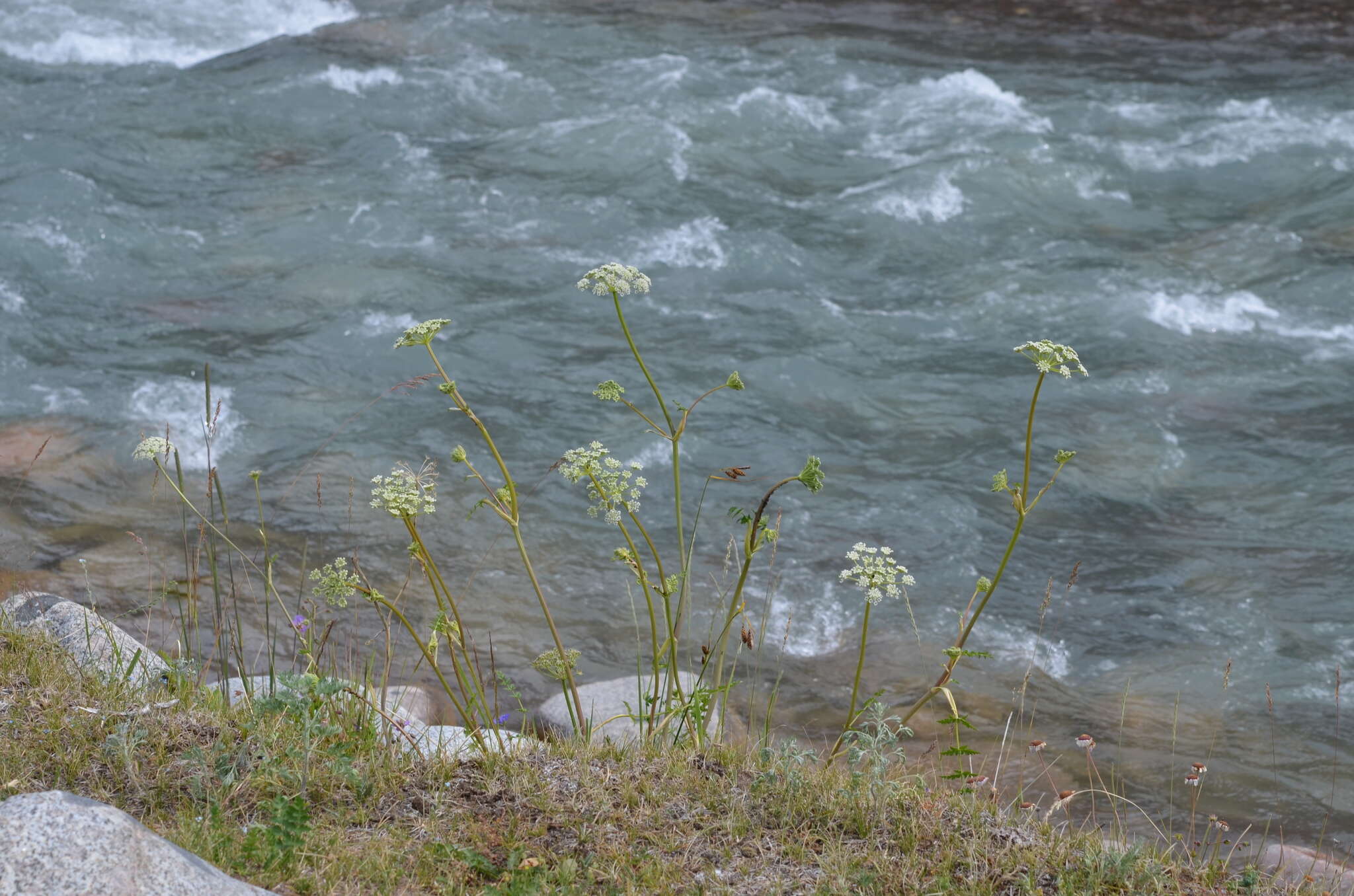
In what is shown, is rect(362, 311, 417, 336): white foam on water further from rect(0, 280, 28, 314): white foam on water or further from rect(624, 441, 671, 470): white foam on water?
rect(0, 280, 28, 314): white foam on water

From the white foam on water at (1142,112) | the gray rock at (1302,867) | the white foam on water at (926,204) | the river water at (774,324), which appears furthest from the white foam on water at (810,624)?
the white foam on water at (1142,112)

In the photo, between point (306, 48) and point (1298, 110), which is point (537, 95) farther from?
point (1298, 110)

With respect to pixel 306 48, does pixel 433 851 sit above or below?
below

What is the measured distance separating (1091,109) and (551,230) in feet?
17.5

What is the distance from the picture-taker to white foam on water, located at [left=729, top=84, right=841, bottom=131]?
10836mm

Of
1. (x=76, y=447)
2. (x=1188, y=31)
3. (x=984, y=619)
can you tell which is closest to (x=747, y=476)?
(x=984, y=619)

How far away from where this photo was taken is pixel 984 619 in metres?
5.64

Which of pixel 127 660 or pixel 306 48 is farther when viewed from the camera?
pixel 306 48

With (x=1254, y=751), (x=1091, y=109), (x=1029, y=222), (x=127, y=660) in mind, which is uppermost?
(x=1091, y=109)

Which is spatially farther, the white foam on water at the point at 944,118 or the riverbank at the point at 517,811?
the white foam on water at the point at 944,118

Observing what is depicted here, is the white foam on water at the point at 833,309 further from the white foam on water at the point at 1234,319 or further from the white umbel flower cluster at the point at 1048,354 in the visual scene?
the white umbel flower cluster at the point at 1048,354

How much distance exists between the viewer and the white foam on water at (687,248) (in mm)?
8555

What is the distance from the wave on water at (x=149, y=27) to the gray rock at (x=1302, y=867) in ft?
38.5

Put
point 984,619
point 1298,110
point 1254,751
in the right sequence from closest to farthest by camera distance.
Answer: point 1254,751, point 984,619, point 1298,110
